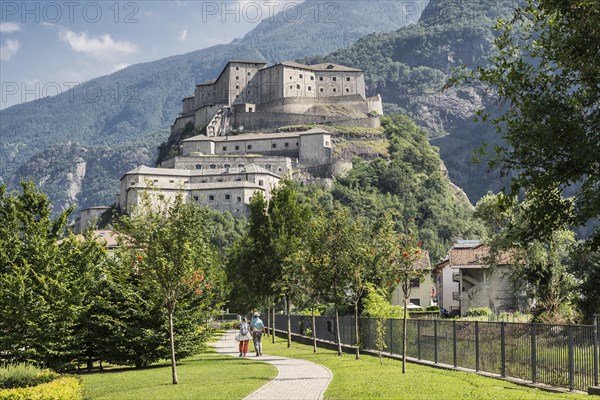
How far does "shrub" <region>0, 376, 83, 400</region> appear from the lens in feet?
58.2

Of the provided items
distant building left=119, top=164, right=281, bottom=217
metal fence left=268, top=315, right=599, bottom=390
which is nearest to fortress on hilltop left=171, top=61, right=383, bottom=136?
distant building left=119, top=164, right=281, bottom=217

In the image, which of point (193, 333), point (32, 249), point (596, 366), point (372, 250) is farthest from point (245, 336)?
point (596, 366)

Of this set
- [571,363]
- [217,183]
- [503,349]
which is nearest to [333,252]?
[503,349]

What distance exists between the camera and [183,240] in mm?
22172

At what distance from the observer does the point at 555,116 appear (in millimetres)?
13312

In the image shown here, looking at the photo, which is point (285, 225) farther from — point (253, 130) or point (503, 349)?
point (253, 130)

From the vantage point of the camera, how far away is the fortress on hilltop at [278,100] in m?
166

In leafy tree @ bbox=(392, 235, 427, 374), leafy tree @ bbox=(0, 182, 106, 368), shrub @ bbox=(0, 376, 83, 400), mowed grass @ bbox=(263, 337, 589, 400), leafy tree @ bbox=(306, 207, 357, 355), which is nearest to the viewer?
mowed grass @ bbox=(263, 337, 589, 400)

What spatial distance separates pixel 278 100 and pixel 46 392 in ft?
504

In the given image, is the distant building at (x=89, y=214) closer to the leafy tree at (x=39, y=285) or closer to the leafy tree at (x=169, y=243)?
the leafy tree at (x=39, y=285)

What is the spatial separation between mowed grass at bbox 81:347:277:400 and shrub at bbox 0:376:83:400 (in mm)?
817

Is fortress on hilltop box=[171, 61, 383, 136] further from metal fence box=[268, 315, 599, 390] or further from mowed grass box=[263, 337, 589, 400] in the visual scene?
mowed grass box=[263, 337, 589, 400]

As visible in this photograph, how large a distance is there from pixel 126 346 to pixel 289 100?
469 feet

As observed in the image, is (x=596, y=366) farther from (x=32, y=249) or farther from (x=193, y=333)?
(x=32, y=249)
